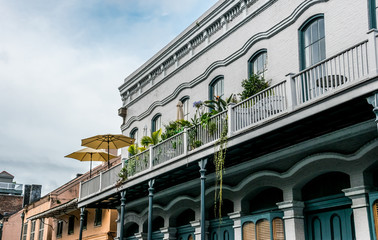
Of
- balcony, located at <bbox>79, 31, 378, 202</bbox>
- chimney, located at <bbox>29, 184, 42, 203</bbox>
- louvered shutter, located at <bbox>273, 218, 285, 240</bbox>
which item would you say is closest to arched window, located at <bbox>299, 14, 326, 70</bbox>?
balcony, located at <bbox>79, 31, 378, 202</bbox>

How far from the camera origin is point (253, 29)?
1689 centimetres

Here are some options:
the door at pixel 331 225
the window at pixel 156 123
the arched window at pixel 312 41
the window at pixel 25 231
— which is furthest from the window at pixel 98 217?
the arched window at pixel 312 41

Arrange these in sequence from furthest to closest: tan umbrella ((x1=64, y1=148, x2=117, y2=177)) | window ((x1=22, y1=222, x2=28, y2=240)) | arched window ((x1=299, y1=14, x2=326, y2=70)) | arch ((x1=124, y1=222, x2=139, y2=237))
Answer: window ((x1=22, y1=222, x2=28, y2=240)), tan umbrella ((x1=64, y1=148, x2=117, y2=177)), arch ((x1=124, y1=222, x2=139, y2=237)), arched window ((x1=299, y1=14, x2=326, y2=70))

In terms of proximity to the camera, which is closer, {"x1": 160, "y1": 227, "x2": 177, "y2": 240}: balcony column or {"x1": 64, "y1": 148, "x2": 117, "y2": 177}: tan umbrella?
{"x1": 160, "y1": 227, "x2": 177, "y2": 240}: balcony column

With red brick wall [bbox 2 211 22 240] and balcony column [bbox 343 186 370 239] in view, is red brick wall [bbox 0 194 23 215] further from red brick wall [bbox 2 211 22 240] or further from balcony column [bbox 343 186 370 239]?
balcony column [bbox 343 186 370 239]

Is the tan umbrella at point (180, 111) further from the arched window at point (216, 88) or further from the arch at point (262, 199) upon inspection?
the arch at point (262, 199)

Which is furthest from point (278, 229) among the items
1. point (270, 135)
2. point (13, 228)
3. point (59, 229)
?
point (13, 228)

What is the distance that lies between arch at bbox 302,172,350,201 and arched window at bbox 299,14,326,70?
10.4ft

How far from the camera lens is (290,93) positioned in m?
11.4

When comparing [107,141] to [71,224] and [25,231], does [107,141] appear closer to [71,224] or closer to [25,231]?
[71,224]

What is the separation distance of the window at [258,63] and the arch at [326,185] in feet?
13.4

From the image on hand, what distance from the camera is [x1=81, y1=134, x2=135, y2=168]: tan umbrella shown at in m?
20.3

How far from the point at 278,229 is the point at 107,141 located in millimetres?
9058

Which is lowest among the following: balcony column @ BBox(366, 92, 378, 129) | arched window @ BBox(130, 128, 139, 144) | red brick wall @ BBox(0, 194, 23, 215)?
balcony column @ BBox(366, 92, 378, 129)
